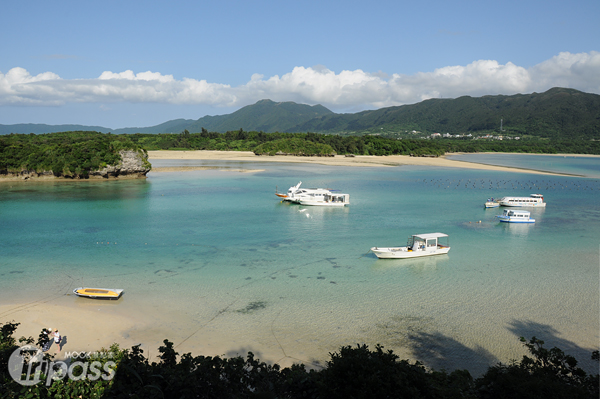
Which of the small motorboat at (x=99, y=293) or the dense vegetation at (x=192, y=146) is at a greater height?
the dense vegetation at (x=192, y=146)

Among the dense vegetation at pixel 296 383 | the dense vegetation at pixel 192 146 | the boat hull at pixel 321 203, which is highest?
the dense vegetation at pixel 192 146

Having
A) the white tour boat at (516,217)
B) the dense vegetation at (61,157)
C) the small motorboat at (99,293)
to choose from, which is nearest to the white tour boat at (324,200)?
the white tour boat at (516,217)

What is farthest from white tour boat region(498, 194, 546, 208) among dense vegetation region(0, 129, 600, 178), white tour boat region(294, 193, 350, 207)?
dense vegetation region(0, 129, 600, 178)

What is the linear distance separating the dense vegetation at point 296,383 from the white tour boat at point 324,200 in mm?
36047

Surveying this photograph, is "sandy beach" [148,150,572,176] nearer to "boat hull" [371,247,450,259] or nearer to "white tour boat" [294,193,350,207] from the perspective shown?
"white tour boat" [294,193,350,207]

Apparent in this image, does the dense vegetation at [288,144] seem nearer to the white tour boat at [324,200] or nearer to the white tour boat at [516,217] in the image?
the white tour boat at [324,200]

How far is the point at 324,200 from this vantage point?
45.5 m

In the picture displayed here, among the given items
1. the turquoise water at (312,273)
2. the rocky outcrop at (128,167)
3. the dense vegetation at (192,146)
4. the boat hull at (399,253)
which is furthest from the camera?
the rocky outcrop at (128,167)

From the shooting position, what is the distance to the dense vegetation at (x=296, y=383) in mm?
7809

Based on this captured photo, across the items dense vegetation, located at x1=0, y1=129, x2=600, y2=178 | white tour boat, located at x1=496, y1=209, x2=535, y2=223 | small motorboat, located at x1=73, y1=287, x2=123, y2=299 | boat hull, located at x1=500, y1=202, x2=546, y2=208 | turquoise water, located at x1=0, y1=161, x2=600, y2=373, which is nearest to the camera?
turquoise water, located at x1=0, y1=161, x2=600, y2=373

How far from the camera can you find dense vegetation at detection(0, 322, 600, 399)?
7.81 meters

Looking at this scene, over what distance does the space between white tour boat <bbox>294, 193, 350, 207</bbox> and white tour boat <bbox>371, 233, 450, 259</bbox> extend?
60.9ft

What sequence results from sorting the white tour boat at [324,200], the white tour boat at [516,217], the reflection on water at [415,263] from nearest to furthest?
the reflection on water at [415,263] < the white tour boat at [516,217] < the white tour boat at [324,200]

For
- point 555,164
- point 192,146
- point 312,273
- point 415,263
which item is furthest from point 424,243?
point 192,146
